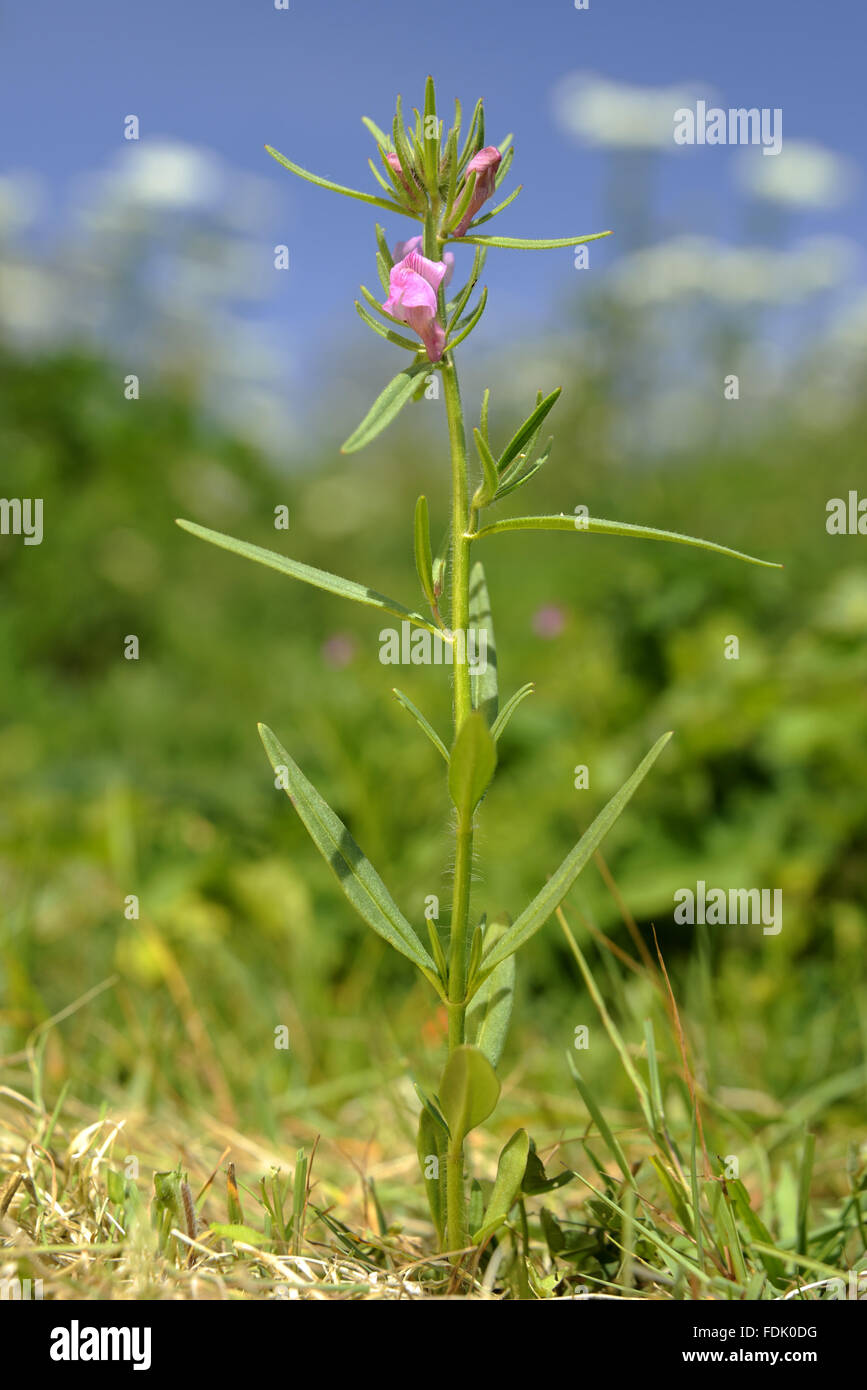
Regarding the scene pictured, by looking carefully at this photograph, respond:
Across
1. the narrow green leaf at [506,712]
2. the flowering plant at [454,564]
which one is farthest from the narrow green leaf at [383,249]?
the narrow green leaf at [506,712]

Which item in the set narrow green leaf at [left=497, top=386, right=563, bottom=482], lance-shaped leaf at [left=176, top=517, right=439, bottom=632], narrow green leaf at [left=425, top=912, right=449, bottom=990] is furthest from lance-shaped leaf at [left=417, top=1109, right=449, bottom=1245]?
narrow green leaf at [left=497, top=386, right=563, bottom=482]

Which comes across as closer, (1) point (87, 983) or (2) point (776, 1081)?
(2) point (776, 1081)

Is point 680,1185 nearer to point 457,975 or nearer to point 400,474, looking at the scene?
point 457,975

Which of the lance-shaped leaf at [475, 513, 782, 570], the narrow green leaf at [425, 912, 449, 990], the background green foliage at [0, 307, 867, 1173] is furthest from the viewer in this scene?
the background green foliage at [0, 307, 867, 1173]

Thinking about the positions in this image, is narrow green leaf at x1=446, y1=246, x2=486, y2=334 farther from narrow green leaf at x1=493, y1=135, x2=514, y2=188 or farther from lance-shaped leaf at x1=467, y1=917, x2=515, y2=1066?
lance-shaped leaf at x1=467, y1=917, x2=515, y2=1066

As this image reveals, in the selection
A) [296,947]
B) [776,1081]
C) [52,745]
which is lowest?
[776,1081]

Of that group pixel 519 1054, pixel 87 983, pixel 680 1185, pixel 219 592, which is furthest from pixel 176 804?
pixel 219 592

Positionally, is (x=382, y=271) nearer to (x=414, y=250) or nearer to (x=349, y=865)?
(x=414, y=250)
